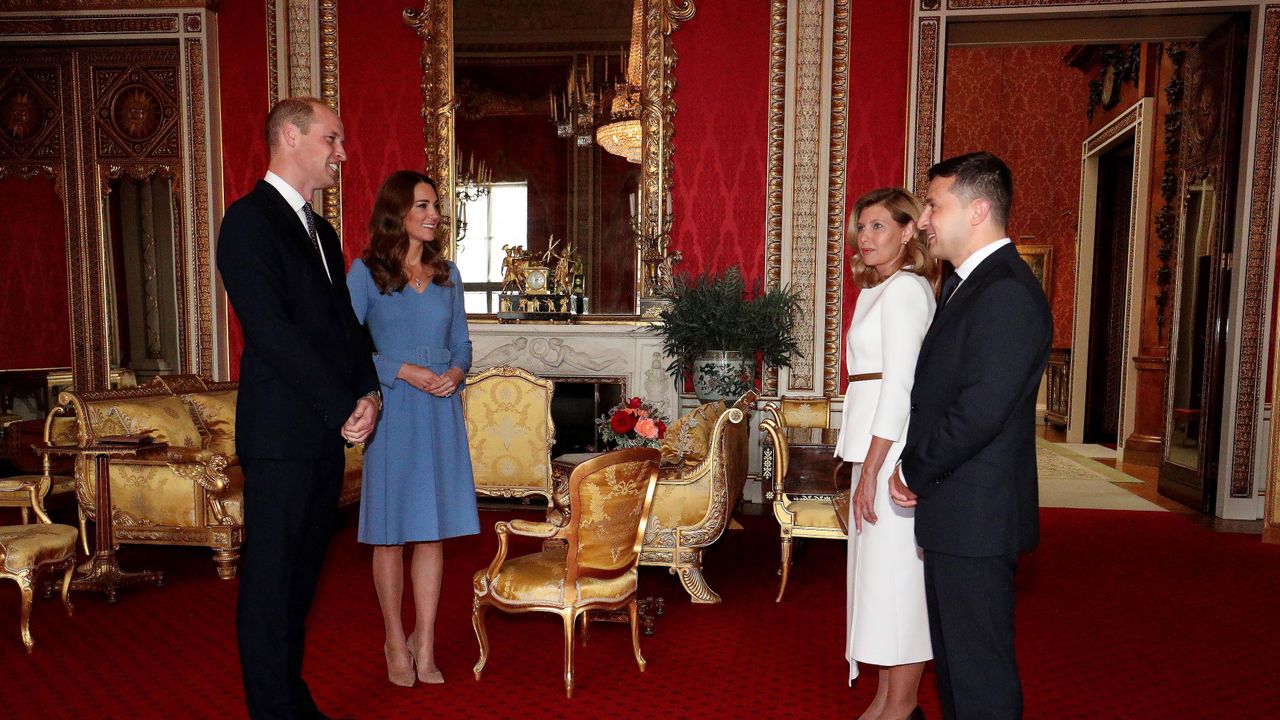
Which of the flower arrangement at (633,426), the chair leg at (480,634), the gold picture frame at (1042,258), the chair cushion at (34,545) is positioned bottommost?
the chair leg at (480,634)

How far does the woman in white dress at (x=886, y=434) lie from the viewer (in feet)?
7.47

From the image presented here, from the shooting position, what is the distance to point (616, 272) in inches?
251

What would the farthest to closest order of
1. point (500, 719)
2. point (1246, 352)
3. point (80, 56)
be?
point (80, 56) → point (1246, 352) → point (500, 719)

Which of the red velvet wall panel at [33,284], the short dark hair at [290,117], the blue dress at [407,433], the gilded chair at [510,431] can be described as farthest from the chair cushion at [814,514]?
the red velvet wall panel at [33,284]

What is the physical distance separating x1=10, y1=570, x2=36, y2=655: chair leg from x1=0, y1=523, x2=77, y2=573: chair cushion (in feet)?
0.11

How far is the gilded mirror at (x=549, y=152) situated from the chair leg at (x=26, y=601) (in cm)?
359

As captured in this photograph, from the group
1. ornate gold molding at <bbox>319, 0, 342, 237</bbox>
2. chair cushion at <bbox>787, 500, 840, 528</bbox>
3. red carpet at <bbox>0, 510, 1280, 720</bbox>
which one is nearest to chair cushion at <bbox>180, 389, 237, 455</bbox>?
red carpet at <bbox>0, 510, 1280, 720</bbox>

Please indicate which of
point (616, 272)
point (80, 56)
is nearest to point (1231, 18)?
point (616, 272)

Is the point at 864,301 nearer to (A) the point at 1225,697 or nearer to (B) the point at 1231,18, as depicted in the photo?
(A) the point at 1225,697

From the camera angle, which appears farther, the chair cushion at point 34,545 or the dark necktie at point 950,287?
the chair cushion at point 34,545

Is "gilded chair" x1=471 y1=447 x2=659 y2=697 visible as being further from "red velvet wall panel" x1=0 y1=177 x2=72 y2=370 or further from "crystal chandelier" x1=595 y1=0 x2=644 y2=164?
"red velvet wall panel" x1=0 y1=177 x2=72 y2=370

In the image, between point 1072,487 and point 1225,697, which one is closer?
point 1225,697

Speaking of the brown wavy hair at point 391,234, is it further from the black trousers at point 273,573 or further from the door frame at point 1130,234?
the door frame at point 1130,234

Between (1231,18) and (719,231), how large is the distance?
13.1 feet
